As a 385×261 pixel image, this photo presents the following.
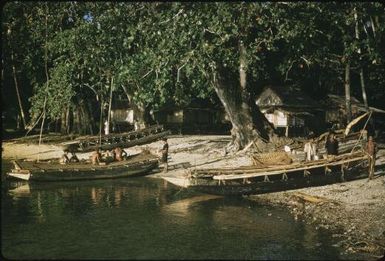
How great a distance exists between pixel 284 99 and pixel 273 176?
25695 millimetres

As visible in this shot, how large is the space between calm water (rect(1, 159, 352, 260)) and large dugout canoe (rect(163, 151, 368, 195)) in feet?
2.28

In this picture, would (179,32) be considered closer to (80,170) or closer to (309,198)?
(309,198)

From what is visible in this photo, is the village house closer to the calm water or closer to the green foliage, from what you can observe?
the green foliage

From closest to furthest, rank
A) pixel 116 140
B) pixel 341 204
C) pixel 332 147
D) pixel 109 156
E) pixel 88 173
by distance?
pixel 341 204 < pixel 332 147 < pixel 88 173 < pixel 109 156 < pixel 116 140

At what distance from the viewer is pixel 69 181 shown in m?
23.6

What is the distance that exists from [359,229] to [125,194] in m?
11.0

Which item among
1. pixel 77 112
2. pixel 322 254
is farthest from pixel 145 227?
pixel 77 112

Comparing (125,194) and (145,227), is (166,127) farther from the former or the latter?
(145,227)

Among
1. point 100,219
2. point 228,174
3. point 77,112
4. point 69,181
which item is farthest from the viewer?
point 77,112

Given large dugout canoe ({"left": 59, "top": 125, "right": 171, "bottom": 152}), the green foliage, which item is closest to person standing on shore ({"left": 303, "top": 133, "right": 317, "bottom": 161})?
the green foliage

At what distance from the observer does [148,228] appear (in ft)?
50.1

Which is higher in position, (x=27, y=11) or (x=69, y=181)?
(x=27, y=11)

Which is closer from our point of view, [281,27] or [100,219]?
[100,219]

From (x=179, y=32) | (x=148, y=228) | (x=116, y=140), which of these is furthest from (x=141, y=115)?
(x=148, y=228)
